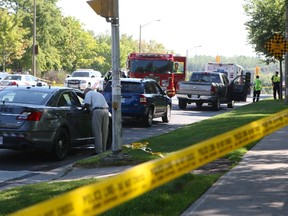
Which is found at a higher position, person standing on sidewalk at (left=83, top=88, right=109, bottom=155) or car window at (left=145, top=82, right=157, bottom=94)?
car window at (left=145, top=82, right=157, bottom=94)

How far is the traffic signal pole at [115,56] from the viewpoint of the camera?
9.13m

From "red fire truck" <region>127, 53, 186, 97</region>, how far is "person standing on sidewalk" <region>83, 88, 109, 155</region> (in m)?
18.0

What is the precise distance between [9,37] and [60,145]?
173 feet

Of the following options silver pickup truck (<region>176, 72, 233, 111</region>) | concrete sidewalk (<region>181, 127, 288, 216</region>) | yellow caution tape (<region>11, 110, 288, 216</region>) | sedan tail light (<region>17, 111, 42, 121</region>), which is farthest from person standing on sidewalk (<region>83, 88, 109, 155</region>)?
silver pickup truck (<region>176, 72, 233, 111</region>)

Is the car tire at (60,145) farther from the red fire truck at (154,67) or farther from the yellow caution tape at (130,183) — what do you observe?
the red fire truck at (154,67)

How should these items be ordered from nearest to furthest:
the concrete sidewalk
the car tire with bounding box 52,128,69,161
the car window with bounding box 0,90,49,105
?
the concrete sidewalk → the car tire with bounding box 52,128,69,161 → the car window with bounding box 0,90,49,105

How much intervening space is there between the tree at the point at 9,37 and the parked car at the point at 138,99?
4545cm

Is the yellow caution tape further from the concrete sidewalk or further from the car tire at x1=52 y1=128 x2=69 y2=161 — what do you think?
the car tire at x1=52 y1=128 x2=69 y2=161

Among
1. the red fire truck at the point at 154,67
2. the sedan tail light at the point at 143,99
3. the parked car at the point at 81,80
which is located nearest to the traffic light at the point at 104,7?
the sedan tail light at the point at 143,99

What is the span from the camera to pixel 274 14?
3447 cm

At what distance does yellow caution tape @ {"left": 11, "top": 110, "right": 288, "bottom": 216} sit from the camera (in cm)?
271

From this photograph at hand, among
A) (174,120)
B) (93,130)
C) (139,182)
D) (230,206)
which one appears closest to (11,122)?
(93,130)

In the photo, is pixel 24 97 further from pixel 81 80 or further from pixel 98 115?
pixel 81 80

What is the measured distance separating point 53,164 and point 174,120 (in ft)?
35.9
